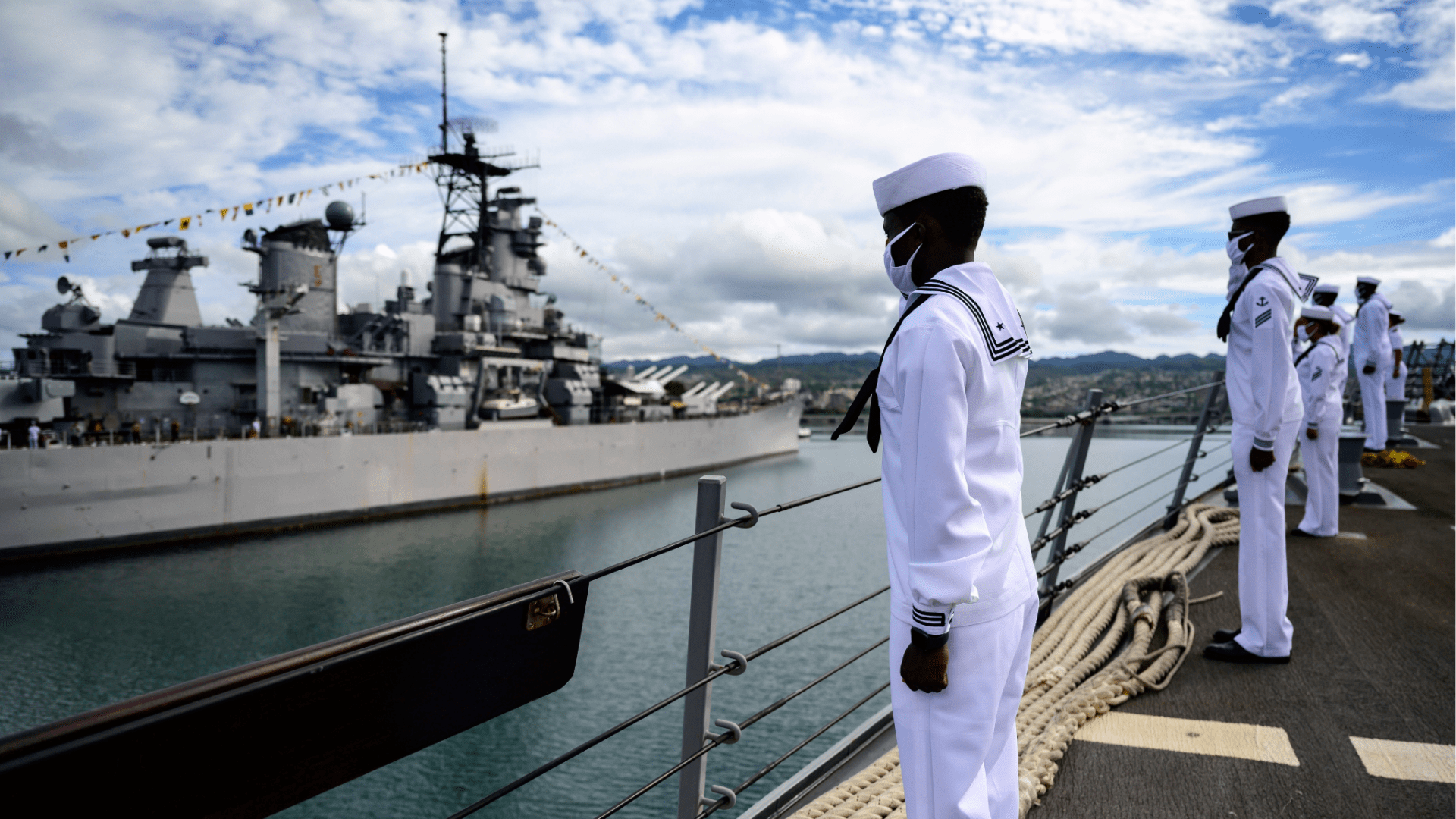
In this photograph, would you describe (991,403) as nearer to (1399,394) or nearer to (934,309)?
(934,309)

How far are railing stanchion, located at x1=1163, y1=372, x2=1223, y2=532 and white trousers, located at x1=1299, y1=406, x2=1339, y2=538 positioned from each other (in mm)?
525

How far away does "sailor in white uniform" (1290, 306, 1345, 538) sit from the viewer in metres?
4.48

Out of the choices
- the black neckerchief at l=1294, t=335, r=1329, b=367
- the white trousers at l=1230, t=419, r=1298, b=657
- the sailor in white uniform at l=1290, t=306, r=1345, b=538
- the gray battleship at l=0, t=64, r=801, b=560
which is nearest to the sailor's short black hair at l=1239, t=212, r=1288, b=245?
the white trousers at l=1230, t=419, r=1298, b=657

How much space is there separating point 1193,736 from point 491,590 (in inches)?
368

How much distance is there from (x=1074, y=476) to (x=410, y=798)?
16.8ft

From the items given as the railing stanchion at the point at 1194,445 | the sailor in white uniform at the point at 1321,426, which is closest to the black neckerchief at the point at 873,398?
the railing stanchion at the point at 1194,445

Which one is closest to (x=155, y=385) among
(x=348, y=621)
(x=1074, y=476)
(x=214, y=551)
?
(x=214, y=551)

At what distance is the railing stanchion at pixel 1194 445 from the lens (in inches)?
172

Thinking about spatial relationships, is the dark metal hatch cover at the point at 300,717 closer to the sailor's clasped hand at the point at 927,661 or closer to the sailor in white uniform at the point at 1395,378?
the sailor's clasped hand at the point at 927,661

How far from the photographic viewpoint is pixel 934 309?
49.4 inches

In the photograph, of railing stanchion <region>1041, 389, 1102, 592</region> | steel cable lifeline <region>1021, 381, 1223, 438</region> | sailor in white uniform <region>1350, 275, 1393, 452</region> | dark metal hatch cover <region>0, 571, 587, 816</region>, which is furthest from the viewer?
sailor in white uniform <region>1350, 275, 1393, 452</region>

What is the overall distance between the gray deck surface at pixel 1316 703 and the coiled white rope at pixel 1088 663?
66 mm

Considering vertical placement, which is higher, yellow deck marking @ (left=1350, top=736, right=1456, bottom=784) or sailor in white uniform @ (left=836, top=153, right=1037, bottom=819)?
sailor in white uniform @ (left=836, top=153, right=1037, bottom=819)

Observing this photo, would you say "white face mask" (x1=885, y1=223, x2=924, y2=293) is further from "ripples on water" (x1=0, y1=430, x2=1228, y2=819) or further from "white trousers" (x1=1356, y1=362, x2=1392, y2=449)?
"white trousers" (x1=1356, y1=362, x2=1392, y2=449)
